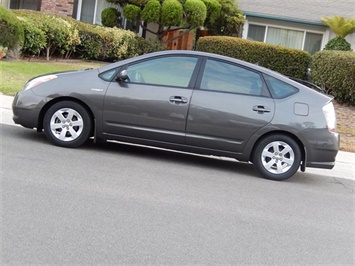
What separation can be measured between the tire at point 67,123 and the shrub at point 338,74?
9.36 m

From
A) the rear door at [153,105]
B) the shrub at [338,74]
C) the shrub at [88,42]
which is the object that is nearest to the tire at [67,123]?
the rear door at [153,105]

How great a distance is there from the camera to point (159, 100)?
322 inches

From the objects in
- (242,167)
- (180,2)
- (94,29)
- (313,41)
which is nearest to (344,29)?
(313,41)

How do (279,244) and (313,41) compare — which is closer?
(279,244)

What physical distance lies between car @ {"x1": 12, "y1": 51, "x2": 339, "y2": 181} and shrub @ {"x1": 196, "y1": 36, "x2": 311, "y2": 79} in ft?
34.0

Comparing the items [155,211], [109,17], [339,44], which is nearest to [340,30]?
[339,44]

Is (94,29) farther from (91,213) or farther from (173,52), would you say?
(91,213)

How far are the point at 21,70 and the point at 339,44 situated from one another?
40.0 ft

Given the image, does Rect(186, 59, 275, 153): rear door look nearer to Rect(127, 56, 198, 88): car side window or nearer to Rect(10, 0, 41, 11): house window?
Rect(127, 56, 198, 88): car side window

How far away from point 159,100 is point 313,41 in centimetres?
1757

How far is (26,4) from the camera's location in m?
23.3

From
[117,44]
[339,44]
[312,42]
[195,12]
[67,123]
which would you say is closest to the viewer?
[67,123]

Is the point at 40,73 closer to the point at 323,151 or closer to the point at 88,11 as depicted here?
the point at 323,151

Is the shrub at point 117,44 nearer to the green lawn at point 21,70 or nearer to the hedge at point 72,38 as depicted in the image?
the hedge at point 72,38
